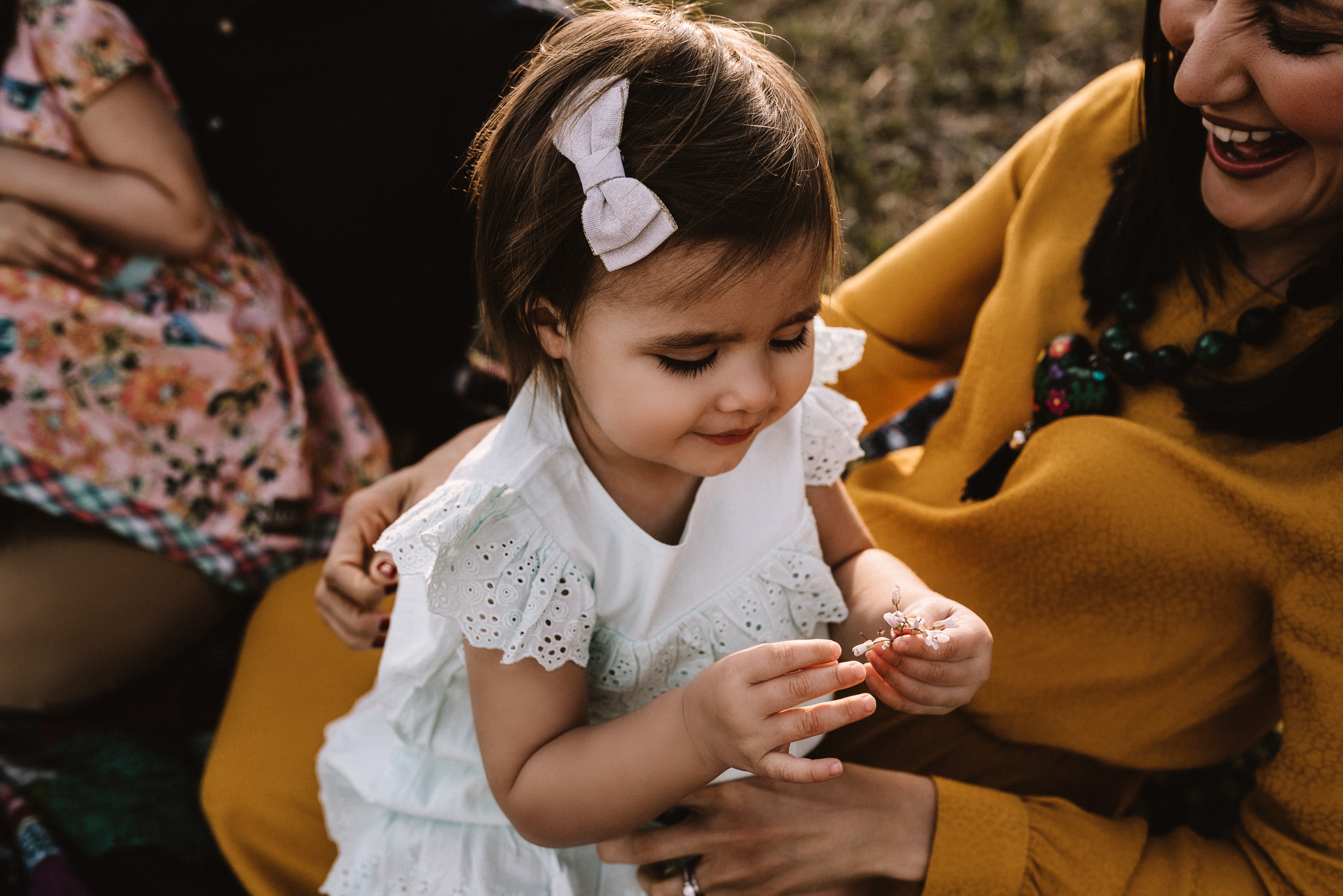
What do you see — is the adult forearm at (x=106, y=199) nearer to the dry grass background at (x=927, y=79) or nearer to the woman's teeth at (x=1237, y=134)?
the woman's teeth at (x=1237, y=134)

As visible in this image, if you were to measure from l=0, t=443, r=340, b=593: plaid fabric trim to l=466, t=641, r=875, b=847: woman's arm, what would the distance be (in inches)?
39.1

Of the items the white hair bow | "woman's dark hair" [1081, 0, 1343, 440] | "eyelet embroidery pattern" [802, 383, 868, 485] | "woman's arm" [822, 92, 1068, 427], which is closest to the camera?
the white hair bow

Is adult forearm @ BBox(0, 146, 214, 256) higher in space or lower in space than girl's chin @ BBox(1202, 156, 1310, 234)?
lower

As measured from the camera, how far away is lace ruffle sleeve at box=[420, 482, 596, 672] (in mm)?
1040

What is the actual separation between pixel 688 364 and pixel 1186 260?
78 cm

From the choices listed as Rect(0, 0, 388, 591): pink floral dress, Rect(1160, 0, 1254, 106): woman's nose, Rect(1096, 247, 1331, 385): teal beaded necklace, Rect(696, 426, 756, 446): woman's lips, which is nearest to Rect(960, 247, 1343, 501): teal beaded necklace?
Rect(1096, 247, 1331, 385): teal beaded necklace

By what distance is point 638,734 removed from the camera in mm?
1036

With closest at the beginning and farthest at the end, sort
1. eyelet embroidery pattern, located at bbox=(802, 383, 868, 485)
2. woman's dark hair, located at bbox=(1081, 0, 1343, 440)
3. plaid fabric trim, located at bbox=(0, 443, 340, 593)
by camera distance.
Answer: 1. woman's dark hair, located at bbox=(1081, 0, 1343, 440)
2. eyelet embroidery pattern, located at bbox=(802, 383, 868, 485)
3. plaid fabric trim, located at bbox=(0, 443, 340, 593)

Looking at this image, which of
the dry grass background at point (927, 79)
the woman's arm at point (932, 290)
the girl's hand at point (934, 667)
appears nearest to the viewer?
the girl's hand at point (934, 667)

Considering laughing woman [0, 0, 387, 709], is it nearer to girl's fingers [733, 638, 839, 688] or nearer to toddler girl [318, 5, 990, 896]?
toddler girl [318, 5, 990, 896]

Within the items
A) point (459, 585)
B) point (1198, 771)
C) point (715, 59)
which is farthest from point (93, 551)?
point (1198, 771)

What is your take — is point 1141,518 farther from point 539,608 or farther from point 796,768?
point 539,608

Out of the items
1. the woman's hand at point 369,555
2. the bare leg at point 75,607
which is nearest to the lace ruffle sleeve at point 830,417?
the woman's hand at point 369,555

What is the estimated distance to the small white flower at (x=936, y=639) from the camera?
3.25 ft
